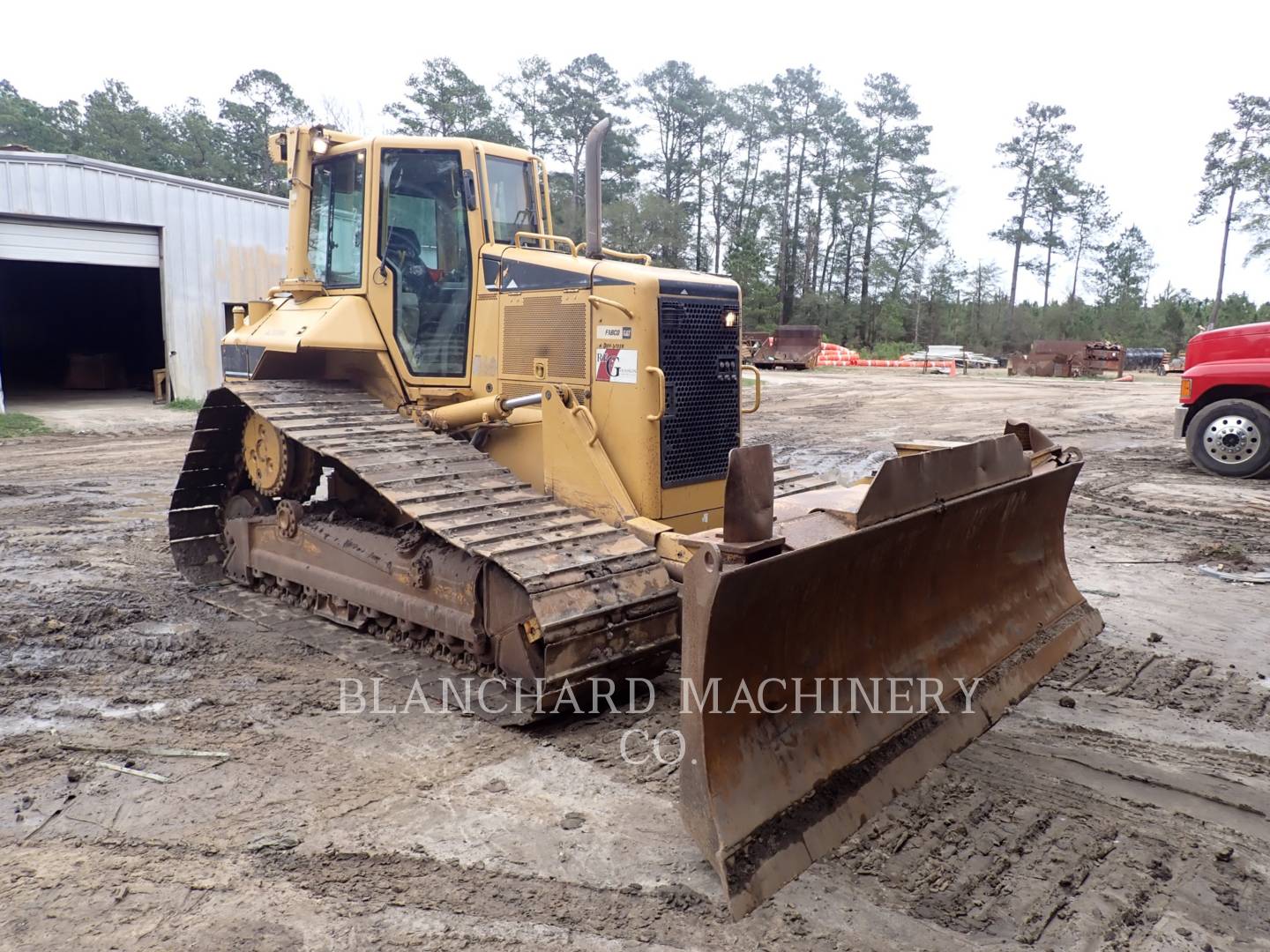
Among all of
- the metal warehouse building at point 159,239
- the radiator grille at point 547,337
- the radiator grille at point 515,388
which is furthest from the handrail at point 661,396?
the metal warehouse building at point 159,239

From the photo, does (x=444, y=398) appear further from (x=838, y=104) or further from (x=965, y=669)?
(x=838, y=104)

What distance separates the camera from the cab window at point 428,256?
5.28 m

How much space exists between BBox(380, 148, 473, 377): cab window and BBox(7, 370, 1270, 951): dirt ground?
1.82m

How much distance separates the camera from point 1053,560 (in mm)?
5117

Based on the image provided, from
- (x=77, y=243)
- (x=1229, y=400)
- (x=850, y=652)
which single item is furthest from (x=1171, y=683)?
(x=77, y=243)

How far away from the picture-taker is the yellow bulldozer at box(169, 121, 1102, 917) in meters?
3.02

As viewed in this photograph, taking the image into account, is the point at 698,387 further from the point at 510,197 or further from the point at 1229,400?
the point at 1229,400

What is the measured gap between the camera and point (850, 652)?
3.52m

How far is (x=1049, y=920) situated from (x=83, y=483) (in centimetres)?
1021

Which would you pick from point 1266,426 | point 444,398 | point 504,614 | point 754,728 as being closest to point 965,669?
point 754,728

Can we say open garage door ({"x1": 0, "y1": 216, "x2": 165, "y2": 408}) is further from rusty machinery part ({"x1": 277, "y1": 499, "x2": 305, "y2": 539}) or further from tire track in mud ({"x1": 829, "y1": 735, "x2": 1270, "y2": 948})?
tire track in mud ({"x1": 829, "y1": 735, "x2": 1270, "y2": 948})

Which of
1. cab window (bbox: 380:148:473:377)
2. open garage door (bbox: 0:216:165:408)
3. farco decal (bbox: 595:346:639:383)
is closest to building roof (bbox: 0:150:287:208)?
open garage door (bbox: 0:216:165:408)

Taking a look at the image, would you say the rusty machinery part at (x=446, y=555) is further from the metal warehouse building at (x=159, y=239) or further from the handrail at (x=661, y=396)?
the metal warehouse building at (x=159, y=239)

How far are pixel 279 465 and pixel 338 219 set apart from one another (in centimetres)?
153
